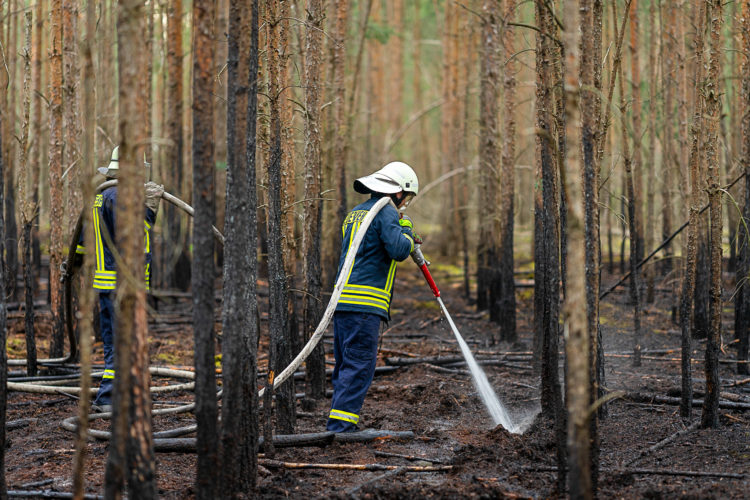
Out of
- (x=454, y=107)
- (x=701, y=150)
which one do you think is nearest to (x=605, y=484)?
(x=701, y=150)

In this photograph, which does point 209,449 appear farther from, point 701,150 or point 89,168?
point 701,150

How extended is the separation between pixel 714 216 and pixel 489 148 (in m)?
6.76

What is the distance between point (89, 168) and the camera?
311 centimetres

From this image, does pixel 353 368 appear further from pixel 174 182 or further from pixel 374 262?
pixel 174 182

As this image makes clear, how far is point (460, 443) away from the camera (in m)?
5.70

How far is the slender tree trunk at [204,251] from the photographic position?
3.53 metres

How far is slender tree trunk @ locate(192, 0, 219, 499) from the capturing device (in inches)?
139

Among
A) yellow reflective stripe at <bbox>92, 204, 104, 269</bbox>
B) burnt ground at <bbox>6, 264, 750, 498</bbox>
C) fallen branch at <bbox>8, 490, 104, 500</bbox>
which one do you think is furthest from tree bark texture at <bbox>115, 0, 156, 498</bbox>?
yellow reflective stripe at <bbox>92, 204, 104, 269</bbox>

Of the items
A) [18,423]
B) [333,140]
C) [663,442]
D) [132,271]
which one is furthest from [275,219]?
[333,140]

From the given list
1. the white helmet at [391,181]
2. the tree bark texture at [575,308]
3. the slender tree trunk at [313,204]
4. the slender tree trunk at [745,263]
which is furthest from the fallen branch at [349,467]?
the slender tree trunk at [745,263]

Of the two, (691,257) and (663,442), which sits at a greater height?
(691,257)

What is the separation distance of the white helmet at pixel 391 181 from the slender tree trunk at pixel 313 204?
0.60 metres

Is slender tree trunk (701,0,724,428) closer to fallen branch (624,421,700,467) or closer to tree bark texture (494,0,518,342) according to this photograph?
fallen branch (624,421,700,467)

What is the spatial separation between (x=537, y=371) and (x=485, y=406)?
4.19ft
